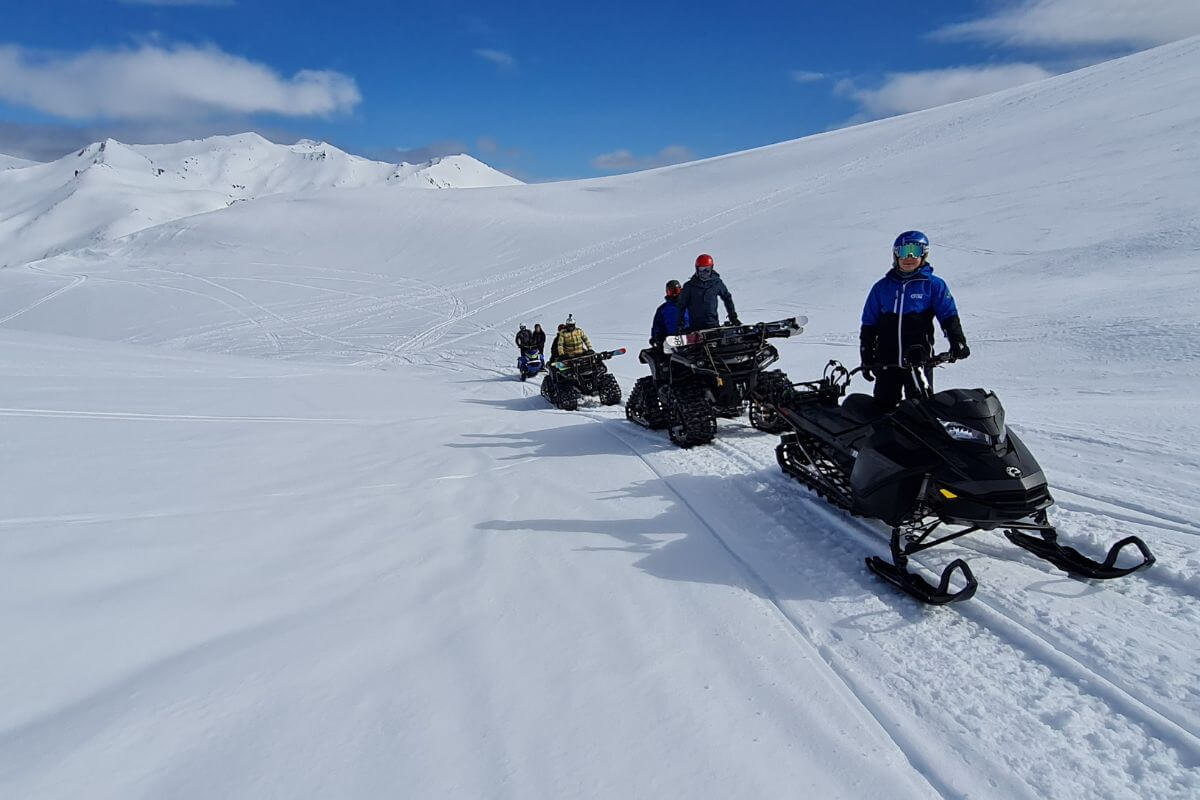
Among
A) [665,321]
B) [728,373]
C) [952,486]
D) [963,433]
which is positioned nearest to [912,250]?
[963,433]

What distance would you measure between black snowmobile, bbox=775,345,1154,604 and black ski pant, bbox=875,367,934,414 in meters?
0.24

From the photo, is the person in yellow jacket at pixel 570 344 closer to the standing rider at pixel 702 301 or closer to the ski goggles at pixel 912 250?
the standing rider at pixel 702 301

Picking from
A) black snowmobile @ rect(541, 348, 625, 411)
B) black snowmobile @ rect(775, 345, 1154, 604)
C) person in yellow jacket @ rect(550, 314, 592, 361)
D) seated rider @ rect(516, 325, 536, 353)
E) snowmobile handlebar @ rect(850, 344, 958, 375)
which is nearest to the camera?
black snowmobile @ rect(775, 345, 1154, 604)

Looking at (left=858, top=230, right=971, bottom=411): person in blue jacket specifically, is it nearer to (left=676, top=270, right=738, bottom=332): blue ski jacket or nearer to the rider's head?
the rider's head

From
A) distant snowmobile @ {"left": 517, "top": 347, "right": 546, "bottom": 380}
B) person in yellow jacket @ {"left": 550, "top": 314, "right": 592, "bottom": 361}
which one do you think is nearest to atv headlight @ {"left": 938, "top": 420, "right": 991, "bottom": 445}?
person in yellow jacket @ {"left": 550, "top": 314, "right": 592, "bottom": 361}

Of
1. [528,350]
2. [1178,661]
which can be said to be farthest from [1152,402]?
[528,350]

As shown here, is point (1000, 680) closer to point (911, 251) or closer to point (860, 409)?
point (860, 409)

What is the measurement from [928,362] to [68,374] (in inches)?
422

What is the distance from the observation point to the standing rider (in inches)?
312

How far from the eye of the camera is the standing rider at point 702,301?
7914 mm

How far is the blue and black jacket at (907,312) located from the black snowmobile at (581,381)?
19.7 feet

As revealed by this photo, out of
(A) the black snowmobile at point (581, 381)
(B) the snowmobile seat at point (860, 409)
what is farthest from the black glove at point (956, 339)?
Answer: (A) the black snowmobile at point (581, 381)

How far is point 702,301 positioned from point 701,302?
0.05 ft

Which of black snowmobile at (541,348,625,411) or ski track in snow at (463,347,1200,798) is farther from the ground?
black snowmobile at (541,348,625,411)
